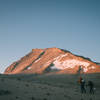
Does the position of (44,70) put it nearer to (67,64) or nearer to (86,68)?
(67,64)

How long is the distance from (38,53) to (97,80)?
7793 centimetres

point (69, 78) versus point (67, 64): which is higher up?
point (67, 64)

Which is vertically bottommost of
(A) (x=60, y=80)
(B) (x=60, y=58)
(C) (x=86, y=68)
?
(A) (x=60, y=80)

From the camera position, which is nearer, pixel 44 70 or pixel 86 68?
pixel 86 68

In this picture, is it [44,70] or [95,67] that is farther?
[44,70]

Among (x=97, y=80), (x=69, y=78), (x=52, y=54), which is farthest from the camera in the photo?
(x=52, y=54)

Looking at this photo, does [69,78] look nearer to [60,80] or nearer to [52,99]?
[60,80]

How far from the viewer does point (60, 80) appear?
65.4m

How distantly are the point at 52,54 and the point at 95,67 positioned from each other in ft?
136

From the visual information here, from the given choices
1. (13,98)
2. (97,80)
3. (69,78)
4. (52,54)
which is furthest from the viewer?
(52,54)

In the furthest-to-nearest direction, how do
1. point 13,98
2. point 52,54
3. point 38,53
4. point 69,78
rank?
point 38,53, point 52,54, point 69,78, point 13,98

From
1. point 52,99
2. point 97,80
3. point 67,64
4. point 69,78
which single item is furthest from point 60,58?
point 52,99

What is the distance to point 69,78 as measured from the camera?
67.8 m

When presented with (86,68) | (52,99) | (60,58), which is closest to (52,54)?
(60,58)
